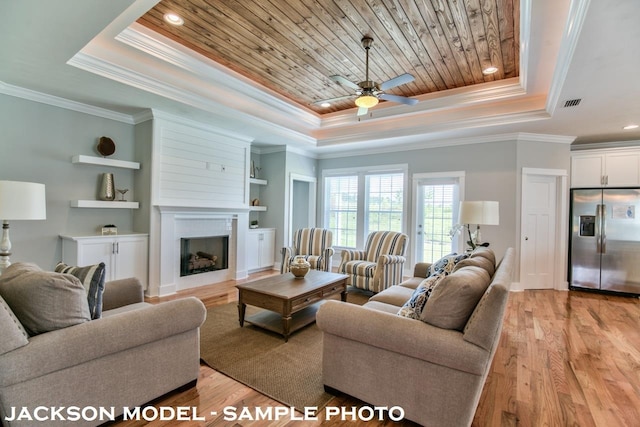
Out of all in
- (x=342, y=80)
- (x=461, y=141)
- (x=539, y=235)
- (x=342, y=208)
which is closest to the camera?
(x=342, y=80)

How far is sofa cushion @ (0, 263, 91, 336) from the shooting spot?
151cm

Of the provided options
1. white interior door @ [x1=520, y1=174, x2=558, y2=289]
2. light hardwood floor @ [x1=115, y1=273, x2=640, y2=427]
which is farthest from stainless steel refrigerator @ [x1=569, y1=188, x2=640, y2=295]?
light hardwood floor @ [x1=115, y1=273, x2=640, y2=427]

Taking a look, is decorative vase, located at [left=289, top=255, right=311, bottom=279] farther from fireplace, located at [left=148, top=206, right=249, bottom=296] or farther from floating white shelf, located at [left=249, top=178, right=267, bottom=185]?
floating white shelf, located at [left=249, top=178, right=267, bottom=185]

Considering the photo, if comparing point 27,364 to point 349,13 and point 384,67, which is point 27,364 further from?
point 384,67

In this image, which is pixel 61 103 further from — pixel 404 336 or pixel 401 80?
pixel 404 336

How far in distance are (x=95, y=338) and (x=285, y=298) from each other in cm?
151

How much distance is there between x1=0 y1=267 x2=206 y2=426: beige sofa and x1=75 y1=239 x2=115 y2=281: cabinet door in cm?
251

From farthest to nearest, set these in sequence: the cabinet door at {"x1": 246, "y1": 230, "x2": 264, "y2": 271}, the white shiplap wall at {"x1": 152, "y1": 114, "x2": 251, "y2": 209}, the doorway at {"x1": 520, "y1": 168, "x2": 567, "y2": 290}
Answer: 1. the cabinet door at {"x1": 246, "y1": 230, "x2": 264, "y2": 271}
2. the doorway at {"x1": 520, "y1": 168, "x2": 567, "y2": 290}
3. the white shiplap wall at {"x1": 152, "y1": 114, "x2": 251, "y2": 209}

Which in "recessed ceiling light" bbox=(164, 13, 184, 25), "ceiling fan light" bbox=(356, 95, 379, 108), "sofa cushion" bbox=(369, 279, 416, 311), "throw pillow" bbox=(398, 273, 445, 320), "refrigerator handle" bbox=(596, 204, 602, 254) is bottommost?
"sofa cushion" bbox=(369, 279, 416, 311)

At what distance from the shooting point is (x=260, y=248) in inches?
237

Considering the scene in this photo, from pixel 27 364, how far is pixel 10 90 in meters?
3.63

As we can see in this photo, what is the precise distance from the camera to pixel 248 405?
6.41ft

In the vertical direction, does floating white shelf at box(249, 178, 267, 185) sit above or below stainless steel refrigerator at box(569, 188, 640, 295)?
above

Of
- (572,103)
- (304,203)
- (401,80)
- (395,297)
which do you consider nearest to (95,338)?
(395,297)
